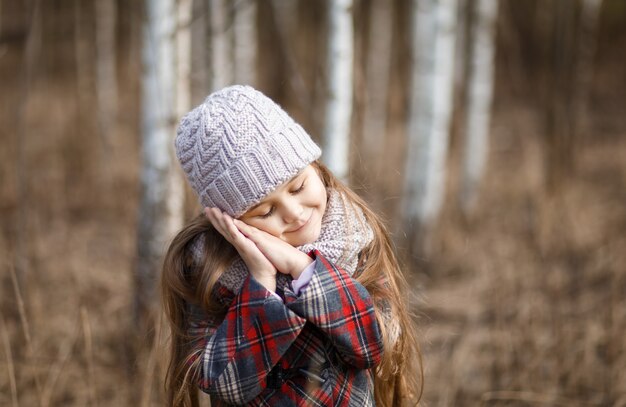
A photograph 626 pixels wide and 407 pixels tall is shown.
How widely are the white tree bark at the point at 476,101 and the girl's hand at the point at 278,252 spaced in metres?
5.51

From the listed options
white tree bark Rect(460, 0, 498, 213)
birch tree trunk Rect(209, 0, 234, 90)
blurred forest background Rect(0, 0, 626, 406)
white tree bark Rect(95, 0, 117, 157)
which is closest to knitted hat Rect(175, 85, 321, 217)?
blurred forest background Rect(0, 0, 626, 406)

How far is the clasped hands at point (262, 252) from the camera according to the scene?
1681 mm

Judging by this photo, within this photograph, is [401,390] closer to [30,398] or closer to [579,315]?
[30,398]

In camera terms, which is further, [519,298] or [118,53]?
[118,53]

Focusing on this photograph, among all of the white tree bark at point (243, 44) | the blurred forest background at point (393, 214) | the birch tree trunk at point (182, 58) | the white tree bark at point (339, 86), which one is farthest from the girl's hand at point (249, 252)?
the white tree bark at point (243, 44)

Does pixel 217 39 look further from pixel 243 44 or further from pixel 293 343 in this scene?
pixel 293 343

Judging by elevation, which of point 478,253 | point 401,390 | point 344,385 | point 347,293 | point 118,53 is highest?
point 118,53

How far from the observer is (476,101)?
23.7ft

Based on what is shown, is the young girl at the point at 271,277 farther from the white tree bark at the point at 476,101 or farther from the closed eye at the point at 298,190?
the white tree bark at the point at 476,101

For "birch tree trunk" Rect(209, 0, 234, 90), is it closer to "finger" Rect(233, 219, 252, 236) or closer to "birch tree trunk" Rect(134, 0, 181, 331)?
"birch tree trunk" Rect(134, 0, 181, 331)

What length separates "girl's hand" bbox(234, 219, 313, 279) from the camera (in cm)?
168

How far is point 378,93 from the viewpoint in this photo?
37.1 ft

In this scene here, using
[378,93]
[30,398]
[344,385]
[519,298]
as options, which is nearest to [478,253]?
[519,298]

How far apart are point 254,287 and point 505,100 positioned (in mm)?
12157
